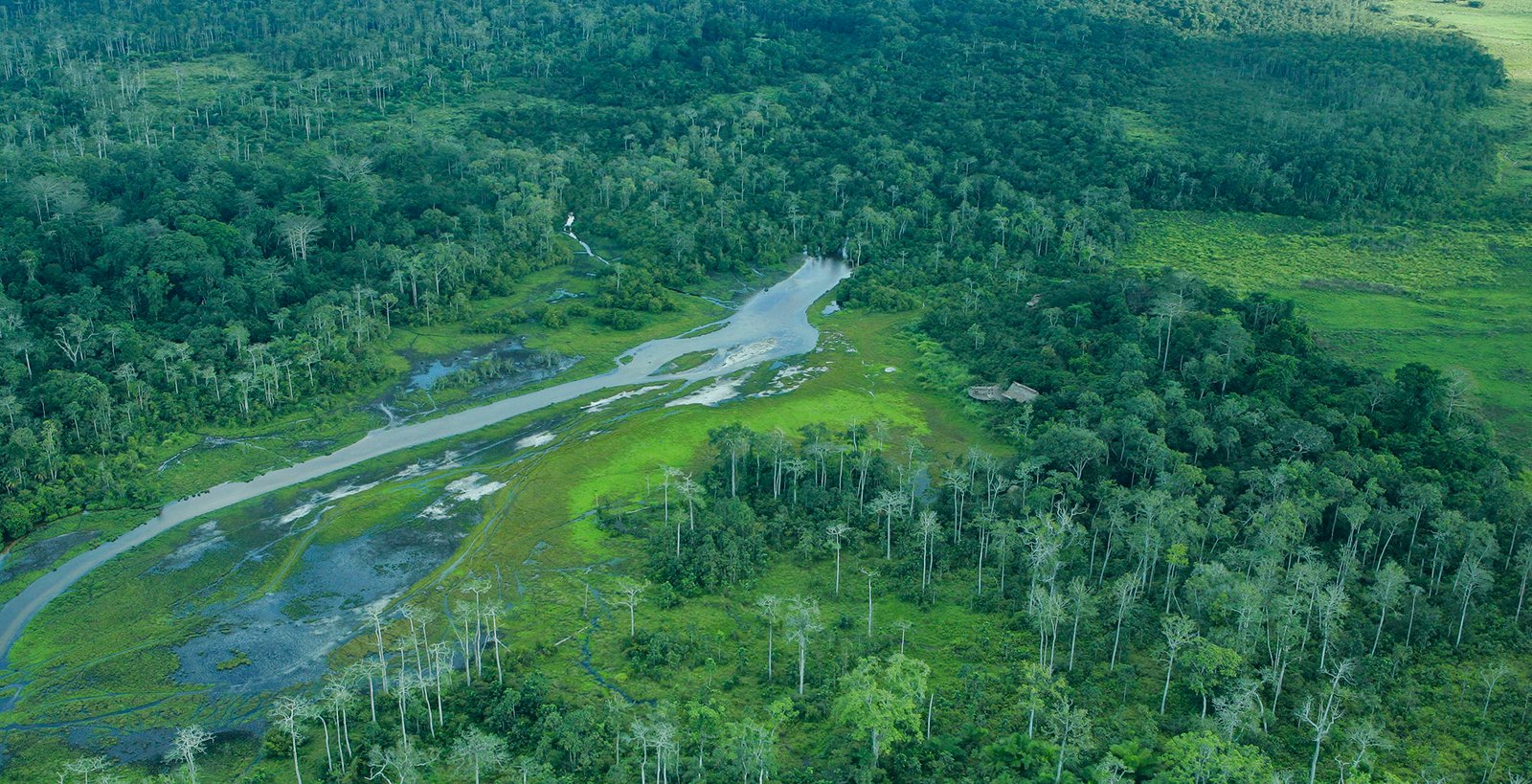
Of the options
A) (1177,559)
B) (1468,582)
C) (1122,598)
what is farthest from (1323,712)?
(1468,582)

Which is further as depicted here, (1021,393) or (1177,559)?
(1021,393)

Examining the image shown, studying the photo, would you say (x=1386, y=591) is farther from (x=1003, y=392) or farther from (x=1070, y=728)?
(x=1003, y=392)

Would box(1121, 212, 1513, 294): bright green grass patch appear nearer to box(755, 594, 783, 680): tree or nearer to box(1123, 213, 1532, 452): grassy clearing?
box(1123, 213, 1532, 452): grassy clearing

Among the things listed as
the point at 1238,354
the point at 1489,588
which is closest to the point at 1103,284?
the point at 1238,354

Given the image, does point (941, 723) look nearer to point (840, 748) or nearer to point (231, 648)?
point (840, 748)

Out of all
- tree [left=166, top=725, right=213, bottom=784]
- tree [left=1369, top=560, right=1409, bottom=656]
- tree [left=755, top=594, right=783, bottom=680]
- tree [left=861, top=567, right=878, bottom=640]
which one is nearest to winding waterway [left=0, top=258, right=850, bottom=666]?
tree [left=166, top=725, right=213, bottom=784]

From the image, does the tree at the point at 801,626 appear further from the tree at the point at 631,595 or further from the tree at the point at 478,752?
the tree at the point at 478,752
